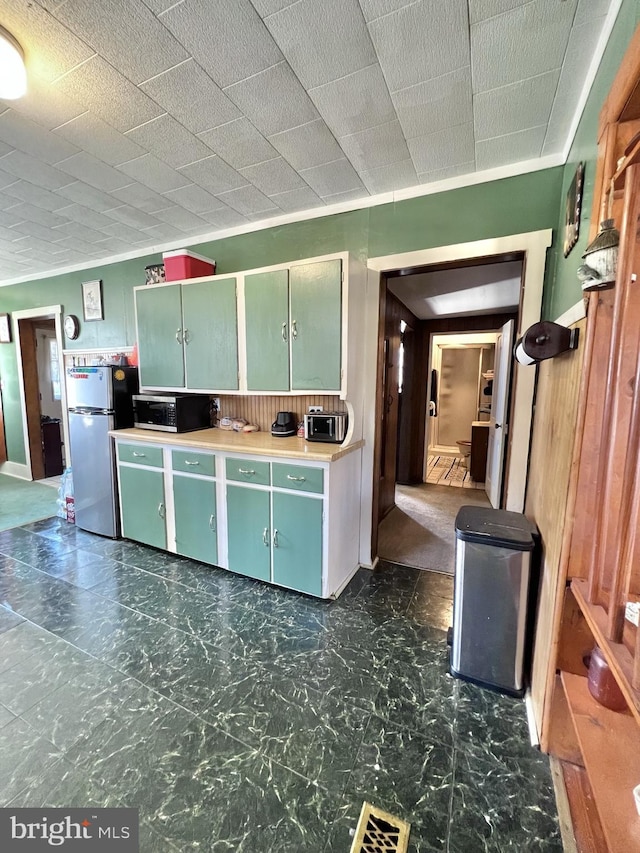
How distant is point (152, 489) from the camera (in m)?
2.84

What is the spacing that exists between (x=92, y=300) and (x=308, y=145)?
3291 mm

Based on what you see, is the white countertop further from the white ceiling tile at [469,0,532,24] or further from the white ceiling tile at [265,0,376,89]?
the white ceiling tile at [469,0,532,24]

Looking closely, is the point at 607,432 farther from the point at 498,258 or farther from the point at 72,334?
the point at 72,334

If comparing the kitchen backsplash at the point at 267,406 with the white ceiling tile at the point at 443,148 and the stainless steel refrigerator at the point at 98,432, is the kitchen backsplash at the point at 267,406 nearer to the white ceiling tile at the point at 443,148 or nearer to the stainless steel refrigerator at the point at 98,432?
the stainless steel refrigerator at the point at 98,432

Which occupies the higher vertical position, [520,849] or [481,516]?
[481,516]

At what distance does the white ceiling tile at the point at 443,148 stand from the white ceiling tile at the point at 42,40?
1.51 m

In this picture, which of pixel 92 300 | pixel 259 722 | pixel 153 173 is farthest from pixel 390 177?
pixel 92 300

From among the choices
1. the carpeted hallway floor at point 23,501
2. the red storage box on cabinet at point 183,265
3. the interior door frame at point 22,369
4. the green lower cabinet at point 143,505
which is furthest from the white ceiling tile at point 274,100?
the carpeted hallway floor at point 23,501

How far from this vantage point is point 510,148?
6.23 ft

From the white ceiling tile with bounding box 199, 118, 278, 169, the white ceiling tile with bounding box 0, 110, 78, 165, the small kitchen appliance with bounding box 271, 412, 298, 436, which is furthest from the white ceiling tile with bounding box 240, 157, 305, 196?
the small kitchen appliance with bounding box 271, 412, 298, 436

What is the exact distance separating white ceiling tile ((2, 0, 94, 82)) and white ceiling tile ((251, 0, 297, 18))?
689 millimetres

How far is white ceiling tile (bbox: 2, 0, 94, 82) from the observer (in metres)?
1.20

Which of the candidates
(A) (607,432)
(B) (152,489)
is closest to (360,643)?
(A) (607,432)

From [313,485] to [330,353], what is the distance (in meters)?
0.87
